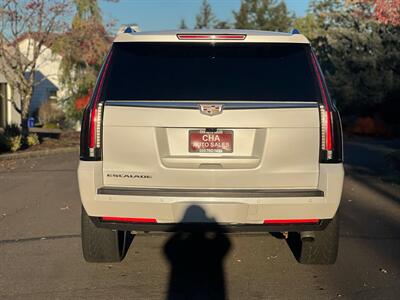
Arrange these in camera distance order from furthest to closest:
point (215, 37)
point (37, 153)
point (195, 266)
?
point (37, 153), point (195, 266), point (215, 37)

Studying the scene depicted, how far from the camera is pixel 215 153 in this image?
4586mm

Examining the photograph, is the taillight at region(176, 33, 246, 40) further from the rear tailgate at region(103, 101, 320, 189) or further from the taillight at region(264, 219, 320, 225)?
the taillight at region(264, 219, 320, 225)

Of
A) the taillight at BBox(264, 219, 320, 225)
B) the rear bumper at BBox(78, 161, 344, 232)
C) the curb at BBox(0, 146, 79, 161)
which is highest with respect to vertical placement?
the rear bumper at BBox(78, 161, 344, 232)

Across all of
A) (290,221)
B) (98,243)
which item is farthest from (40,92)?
(290,221)

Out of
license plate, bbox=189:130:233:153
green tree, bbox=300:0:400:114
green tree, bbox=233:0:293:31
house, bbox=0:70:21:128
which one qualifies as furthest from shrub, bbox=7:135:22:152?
green tree, bbox=233:0:293:31

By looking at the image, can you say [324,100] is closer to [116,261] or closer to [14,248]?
[116,261]

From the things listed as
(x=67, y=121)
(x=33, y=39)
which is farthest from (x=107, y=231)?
(x=67, y=121)

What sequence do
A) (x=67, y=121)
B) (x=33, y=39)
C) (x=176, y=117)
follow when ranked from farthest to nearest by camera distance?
(x=67, y=121)
(x=33, y=39)
(x=176, y=117)

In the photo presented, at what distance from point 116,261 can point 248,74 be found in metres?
2.23

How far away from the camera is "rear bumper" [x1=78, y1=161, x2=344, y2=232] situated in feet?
14.9

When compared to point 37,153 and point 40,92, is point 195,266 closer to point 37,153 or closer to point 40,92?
point 37,153

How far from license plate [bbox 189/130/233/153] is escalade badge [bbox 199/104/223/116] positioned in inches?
5.8

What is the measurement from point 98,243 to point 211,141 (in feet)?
5.17

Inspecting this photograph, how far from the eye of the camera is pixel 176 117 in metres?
4.55
